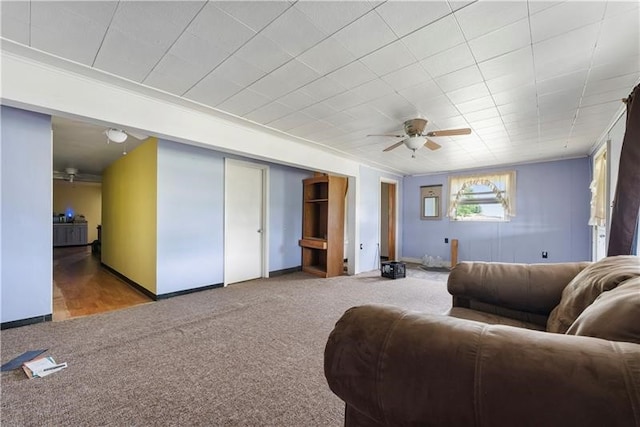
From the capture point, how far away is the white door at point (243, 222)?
454 cm

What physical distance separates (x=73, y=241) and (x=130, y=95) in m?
9.46

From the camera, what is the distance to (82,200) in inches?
392

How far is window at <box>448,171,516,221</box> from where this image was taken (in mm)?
5754

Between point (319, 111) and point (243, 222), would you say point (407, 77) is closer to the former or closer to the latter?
point (319, 111)

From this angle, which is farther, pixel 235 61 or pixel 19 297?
pixel 19 297

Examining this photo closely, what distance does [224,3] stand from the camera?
1.58 meters

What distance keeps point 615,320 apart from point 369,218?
17.1 ft

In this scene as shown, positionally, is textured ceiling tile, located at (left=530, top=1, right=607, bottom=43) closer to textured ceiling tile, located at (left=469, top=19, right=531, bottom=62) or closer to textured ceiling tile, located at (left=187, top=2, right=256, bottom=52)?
textured ceiling tile, located at (left=469, top=19, right=531, bottom=62)

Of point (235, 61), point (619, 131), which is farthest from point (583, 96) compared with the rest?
→ point (235, 61)

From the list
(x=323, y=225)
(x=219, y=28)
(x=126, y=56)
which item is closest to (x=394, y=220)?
(x=323, y=225)

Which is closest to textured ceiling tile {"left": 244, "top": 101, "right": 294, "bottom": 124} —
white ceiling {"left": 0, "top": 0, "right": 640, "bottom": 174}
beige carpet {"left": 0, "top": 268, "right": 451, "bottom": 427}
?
white ceiling {"left": 0, "top": 0, "right": 640, "bottom": 174}

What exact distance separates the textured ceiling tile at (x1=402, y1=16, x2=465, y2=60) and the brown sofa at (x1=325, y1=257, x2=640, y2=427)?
5.46ft

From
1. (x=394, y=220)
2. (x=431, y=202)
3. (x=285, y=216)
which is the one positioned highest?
(x=431, y=202)

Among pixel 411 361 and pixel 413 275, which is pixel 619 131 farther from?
pixel 411 361
